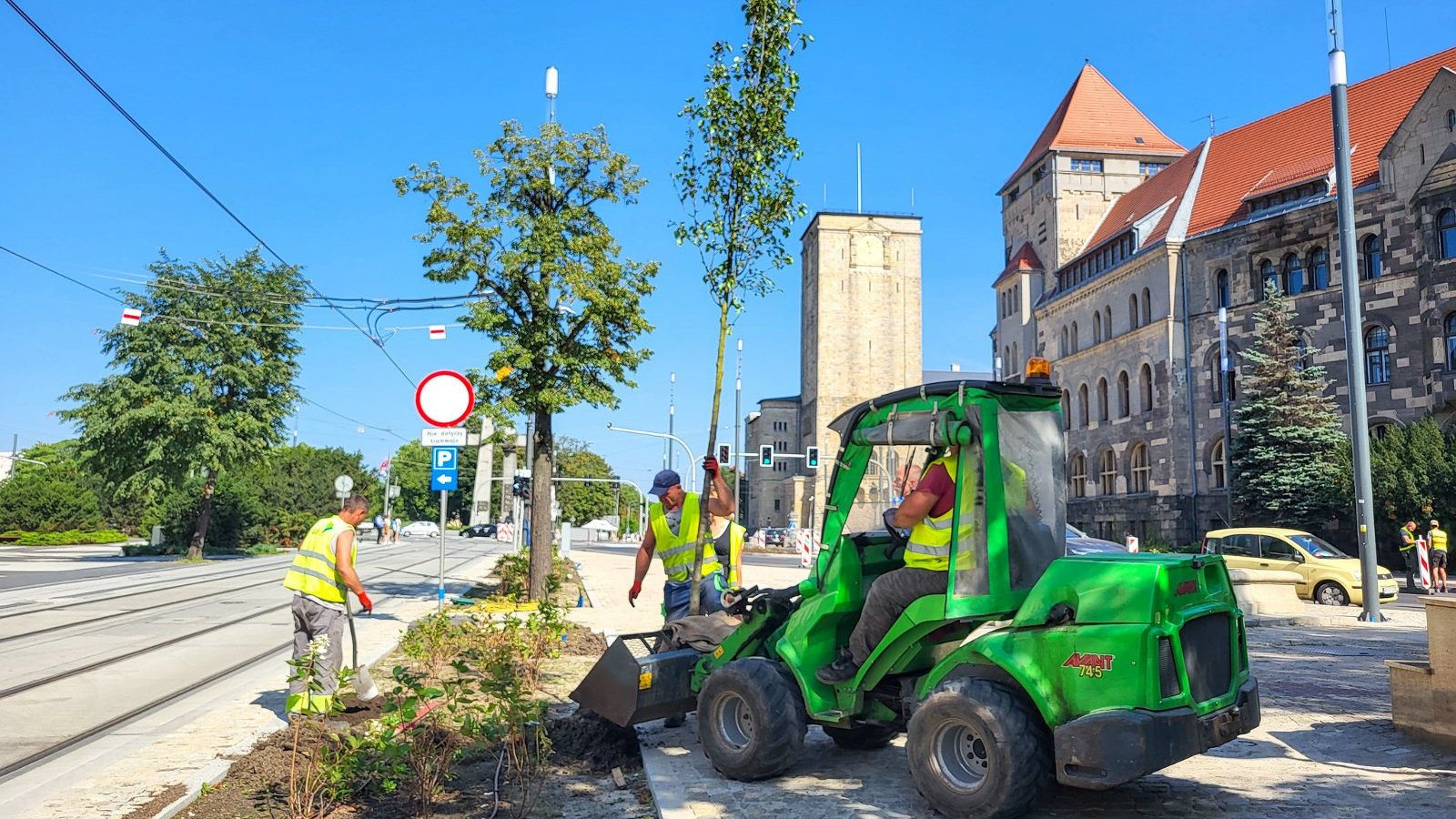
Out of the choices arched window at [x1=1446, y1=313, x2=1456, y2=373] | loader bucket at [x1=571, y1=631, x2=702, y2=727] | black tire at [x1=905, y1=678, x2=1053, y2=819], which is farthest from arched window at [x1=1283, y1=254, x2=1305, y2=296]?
black tire at [x1=905, y1=678, x2=1053, y2=819]

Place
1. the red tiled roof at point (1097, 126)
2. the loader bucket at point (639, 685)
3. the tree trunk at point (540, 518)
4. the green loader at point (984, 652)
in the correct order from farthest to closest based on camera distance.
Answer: the red tiled roof at point (1097, 126) → the tree trunk at point (540, 518) → the loader bucket at point (639, 685) → the green loader at point (984, 652)

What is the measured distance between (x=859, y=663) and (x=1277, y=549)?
20.7 m

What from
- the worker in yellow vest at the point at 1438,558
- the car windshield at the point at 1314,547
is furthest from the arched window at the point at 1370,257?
the car windshield at the point at 1314,547

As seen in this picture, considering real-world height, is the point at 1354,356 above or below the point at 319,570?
above

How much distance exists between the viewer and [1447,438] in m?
34.3

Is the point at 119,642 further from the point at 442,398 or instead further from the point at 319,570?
the point at 319,570

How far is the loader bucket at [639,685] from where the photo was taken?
21.0 feet

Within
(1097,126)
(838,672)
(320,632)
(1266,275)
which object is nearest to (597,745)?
(838,672)

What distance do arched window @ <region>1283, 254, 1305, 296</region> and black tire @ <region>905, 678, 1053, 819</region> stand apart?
43464 mm

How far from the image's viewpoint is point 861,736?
6828mm

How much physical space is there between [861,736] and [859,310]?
93.0 m

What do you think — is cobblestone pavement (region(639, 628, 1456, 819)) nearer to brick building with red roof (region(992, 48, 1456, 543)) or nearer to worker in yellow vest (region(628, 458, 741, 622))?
worker in yellow vest (region(628, 458, 741, 622))

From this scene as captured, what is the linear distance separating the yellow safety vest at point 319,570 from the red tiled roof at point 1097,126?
204 feet

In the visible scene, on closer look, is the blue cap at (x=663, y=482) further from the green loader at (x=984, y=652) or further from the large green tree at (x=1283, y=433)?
the large green tree at (x=1283, y=433)
